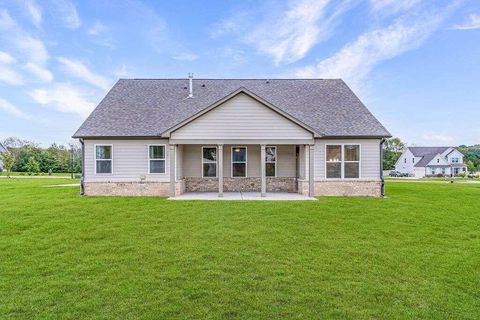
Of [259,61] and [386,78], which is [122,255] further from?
[386,78]

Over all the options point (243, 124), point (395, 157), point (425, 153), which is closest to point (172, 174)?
point (243, 124)

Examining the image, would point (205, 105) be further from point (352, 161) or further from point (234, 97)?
point (352, 161)

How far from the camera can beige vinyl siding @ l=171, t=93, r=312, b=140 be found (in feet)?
46.3

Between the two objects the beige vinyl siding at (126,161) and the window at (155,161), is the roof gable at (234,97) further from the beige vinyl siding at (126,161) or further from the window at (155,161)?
the beige vinyl siding at (126,161)

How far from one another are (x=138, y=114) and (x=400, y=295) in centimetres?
1516

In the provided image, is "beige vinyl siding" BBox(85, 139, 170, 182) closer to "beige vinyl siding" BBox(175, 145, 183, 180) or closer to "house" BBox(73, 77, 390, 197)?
"house" BBox(73, 77, 390, 197)

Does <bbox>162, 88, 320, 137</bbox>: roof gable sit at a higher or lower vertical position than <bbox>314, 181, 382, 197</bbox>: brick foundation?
higher

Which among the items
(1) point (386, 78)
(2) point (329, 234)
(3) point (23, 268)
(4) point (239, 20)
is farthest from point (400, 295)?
(1) point (386, 78)

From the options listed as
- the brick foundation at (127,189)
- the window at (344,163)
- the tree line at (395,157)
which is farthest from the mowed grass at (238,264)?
the tree line at (395,157)

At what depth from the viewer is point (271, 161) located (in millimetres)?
16359

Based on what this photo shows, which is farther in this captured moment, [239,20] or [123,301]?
[239,20]

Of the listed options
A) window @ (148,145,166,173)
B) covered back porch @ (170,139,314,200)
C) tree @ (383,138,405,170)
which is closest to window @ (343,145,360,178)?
covered back porch @ (170,139,314,200)

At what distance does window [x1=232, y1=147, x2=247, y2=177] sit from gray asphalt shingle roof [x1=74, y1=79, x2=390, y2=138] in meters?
3.13

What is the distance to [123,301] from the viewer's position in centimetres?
442
